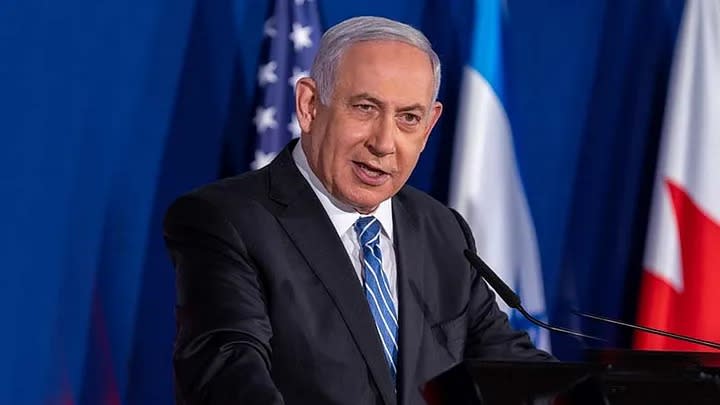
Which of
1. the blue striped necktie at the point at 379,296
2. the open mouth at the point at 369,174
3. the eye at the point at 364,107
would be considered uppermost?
the eye at the point at 364,107

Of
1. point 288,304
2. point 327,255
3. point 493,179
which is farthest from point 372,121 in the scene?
point 493,179

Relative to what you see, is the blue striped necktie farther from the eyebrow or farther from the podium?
the podium

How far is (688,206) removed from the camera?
3887 millimetres

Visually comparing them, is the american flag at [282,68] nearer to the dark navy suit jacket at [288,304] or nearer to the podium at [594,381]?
the dark navy suit jacket at [288,304]

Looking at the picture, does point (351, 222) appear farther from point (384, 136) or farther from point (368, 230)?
point (384, 136)

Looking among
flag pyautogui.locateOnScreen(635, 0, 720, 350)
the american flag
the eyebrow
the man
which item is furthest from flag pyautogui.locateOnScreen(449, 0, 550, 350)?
the eyebrow

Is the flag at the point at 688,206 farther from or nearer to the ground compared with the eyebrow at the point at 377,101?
nearer to the ground

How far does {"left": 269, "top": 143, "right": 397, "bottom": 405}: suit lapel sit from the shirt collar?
0.03 meters

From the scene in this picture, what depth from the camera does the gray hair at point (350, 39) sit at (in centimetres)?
226

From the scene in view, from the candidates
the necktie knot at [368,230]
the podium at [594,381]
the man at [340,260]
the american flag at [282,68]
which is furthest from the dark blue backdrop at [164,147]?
the podium at [594,381]

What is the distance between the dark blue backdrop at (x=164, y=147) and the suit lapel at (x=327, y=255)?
114cm

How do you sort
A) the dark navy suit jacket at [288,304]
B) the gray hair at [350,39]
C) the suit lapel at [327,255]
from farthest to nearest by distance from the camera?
the gray hair at [350,39] → the suit lapel at [327,255] → the dark navy suit jacket at [288,304]

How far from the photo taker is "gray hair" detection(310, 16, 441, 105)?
7.41 feet

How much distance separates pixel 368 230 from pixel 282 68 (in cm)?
131
